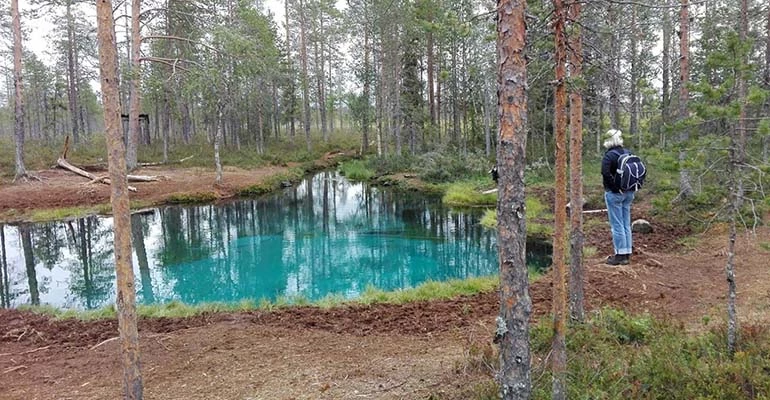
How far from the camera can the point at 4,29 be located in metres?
22.9

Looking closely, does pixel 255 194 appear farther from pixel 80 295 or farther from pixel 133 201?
pixel 80 295

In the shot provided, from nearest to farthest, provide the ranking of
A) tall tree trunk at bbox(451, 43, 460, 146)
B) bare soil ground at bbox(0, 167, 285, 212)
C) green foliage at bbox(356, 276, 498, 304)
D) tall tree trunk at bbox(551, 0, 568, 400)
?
tall tree trunk at bbox(551, 0, 568, 400) < green foliage at bbox(356, 276, 498, 304) < bare soil ground at bbox(0, 167, 285, 212) < tall tree trunk at bbox(451, 43, 460, 146)

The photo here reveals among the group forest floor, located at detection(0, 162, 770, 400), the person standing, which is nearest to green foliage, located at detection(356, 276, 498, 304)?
forest floor, located at detection(0, 162, 770, 400)

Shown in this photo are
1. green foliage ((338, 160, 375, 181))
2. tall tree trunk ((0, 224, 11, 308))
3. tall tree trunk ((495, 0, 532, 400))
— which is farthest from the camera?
green foliage ((338, 160, 375, 181))

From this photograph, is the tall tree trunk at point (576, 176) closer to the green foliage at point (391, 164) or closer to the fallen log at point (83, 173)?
the fallen log at point (83, 173)

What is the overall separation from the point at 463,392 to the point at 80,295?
26.3ft

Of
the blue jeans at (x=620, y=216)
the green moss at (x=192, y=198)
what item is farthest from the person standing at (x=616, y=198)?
the green moss at (x=192, y=198)

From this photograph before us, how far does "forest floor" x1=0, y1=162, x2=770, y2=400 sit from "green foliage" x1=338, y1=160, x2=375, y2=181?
17938mm

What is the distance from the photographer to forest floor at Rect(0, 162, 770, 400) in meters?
4.20

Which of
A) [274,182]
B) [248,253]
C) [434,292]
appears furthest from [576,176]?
[274,182]

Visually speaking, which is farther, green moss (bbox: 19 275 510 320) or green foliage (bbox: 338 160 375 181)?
green foliage (bbox: 338 160 375 181)

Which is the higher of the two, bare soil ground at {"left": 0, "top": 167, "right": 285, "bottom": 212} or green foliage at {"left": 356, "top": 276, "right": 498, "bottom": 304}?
bare soil ground at {"left": 0, "top": 167, "right": 285, "bottom": 212}

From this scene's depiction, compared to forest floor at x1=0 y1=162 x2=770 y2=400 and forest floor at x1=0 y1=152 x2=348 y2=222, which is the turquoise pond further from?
forest floor at x1=0 y1=162 x2=770 y2=400

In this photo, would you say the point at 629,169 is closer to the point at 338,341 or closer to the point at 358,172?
the point at 338,341
